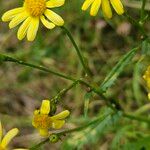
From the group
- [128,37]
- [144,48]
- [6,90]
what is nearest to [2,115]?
[6,90]

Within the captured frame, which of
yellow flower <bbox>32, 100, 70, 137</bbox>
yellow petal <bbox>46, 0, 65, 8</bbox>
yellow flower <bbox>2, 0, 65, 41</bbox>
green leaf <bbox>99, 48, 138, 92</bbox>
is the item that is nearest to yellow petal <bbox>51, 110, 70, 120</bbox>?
yellow flower <bbox>32, 100, 70, 137</bbox>

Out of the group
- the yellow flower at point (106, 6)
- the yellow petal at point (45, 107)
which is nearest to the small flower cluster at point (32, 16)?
the yellow flower at point (106, 6)

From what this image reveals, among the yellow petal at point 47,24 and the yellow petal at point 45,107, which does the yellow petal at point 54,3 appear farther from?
the yellow petal at point 45,107

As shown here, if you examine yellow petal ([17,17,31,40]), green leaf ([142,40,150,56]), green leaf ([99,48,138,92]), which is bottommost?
green leaf ([99,48,138,92])

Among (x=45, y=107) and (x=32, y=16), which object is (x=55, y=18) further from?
(x=45, y=107)

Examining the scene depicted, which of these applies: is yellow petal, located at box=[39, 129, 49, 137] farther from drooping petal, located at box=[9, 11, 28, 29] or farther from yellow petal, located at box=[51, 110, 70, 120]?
drooping petal, located at box=[9, 11, 28, 29]

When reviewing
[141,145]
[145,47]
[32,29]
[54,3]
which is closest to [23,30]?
[32,29]

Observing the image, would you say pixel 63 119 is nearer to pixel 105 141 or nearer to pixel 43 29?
pixel 105 141
